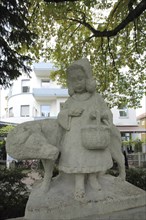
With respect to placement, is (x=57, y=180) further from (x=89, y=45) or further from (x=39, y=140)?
(x=89, y=45)

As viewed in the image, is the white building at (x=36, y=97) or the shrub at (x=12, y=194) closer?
the shrub at (x=12, y=194)

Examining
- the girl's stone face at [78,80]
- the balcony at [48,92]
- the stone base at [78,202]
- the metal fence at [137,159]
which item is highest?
the balcony at [48,92]

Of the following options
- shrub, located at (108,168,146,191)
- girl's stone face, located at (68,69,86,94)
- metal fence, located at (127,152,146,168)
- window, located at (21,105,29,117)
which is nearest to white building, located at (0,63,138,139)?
window, located at (21,105,29,117)

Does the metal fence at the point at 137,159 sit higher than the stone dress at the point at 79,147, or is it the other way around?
the stone dress at the point at 79,147

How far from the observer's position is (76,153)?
2.62 meters

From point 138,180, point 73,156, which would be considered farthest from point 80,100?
point 138,180

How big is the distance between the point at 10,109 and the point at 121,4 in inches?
821

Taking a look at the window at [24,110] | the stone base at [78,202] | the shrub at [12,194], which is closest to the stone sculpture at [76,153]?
the stone base at [78,202]

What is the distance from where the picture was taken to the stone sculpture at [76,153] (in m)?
2.51

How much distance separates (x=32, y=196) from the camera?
8.59 ft

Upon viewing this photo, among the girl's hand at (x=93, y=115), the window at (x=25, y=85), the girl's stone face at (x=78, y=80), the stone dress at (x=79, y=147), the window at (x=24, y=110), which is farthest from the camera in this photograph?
the window at (x=25, y=85)

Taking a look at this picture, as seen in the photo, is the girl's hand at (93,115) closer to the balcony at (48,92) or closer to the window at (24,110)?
the balcony at (48,92)

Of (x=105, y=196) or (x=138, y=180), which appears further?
(x=138, y=180)

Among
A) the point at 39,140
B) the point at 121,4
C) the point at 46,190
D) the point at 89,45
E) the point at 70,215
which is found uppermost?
the point at 121,4
